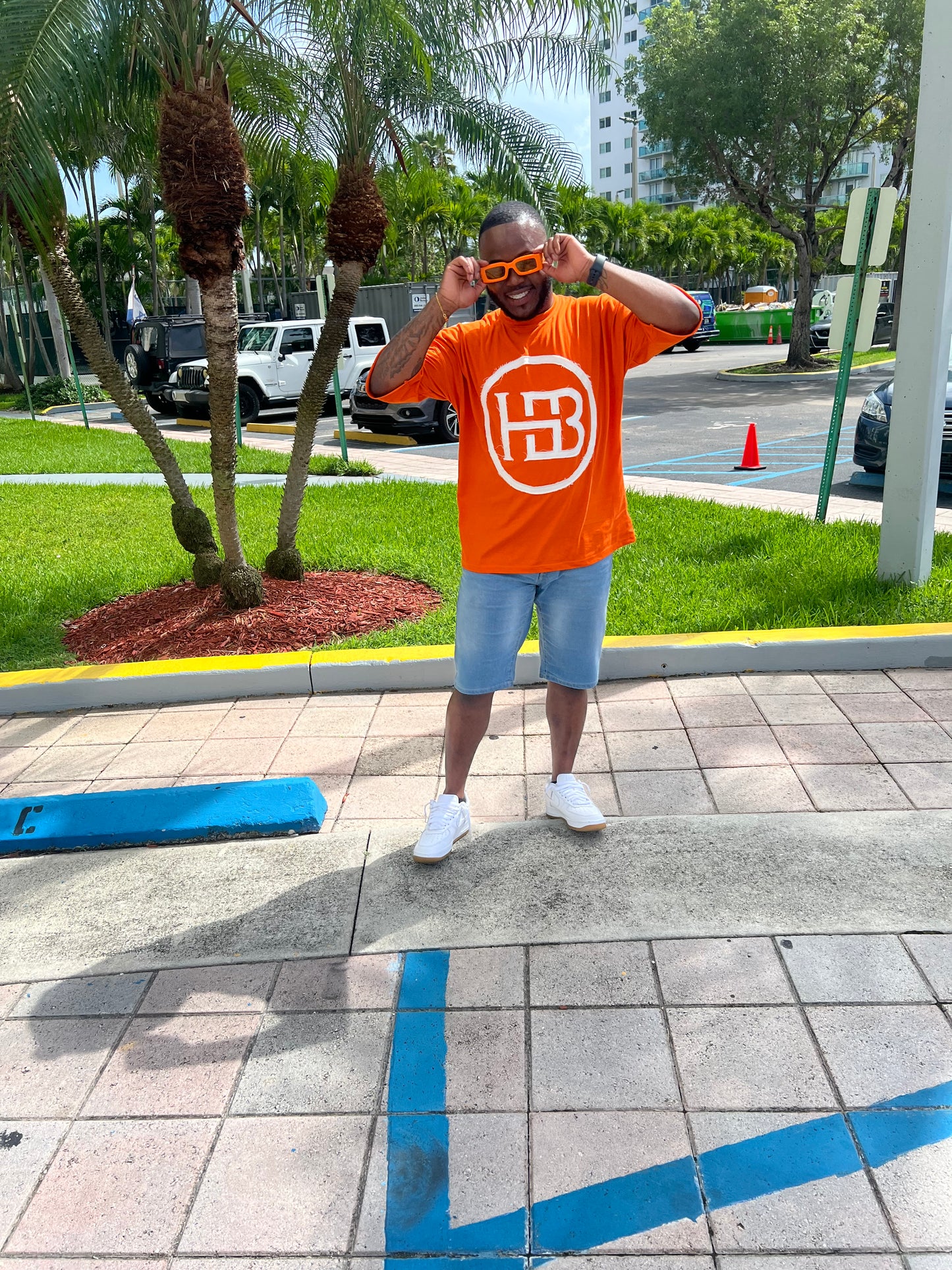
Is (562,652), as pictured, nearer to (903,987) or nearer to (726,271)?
(903,987)

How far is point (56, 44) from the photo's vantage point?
4.57 meters

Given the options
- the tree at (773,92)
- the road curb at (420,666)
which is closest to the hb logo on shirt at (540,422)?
the road curb at (420,666)

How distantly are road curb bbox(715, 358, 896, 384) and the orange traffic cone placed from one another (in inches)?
458

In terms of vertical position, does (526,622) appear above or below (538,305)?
below

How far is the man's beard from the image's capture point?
9.42 feet

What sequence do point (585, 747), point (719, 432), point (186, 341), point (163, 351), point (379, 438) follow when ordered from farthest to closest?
point (186, 341) < point (163, 351) < point (379, 438) < point (719, 432) < point (585, 747)

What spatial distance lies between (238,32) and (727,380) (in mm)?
19998

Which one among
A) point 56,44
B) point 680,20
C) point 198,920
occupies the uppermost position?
point 680,20

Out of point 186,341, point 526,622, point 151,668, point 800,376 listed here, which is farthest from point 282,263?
point 526,622

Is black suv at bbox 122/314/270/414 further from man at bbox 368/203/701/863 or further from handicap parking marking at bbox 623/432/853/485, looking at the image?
man at bbox 368/203/701/863

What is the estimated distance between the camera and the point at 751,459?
11703 millimetres

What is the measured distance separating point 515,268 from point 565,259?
5.8 inches


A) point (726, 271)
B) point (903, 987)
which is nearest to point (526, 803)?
point (903, 987)

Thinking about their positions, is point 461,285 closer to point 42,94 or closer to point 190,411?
point 42,94
